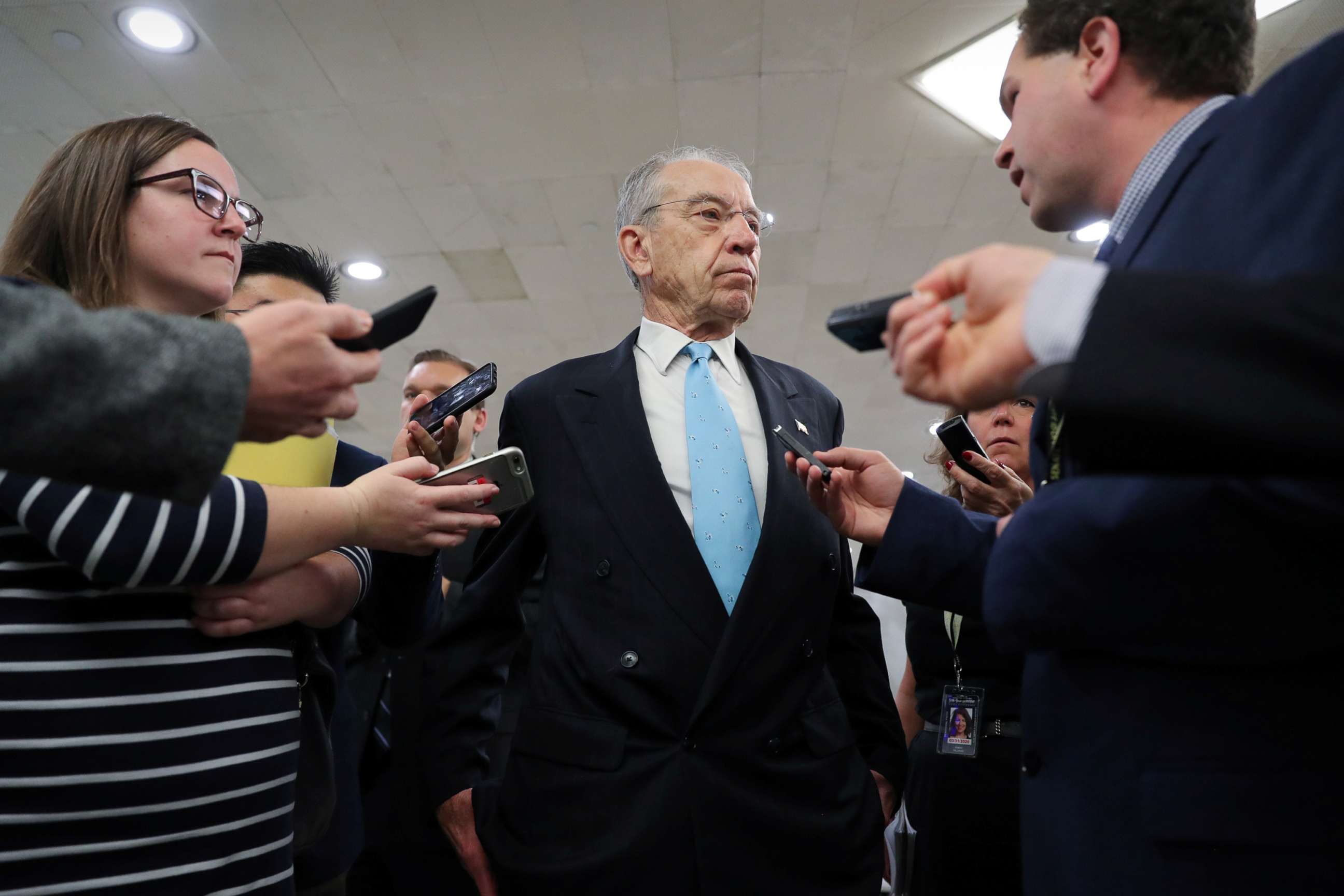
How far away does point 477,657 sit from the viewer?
181 centimetres

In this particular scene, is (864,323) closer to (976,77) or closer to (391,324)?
(391,324)

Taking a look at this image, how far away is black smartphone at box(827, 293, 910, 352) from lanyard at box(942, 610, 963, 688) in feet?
4.77

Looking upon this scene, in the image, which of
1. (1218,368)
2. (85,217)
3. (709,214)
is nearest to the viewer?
(1218,368)

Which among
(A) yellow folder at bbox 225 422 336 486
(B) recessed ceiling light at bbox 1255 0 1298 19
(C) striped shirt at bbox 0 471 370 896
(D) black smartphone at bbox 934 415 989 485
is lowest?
(C) striped shirt at bbox 0 471 370 896

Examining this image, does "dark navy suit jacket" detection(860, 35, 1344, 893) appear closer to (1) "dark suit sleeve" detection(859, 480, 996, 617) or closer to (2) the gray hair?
(1) "dark suit sleeve" detection(859, 480, 996, 617)

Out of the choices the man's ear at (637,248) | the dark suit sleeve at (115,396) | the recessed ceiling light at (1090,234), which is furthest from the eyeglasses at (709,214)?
the recessed ceiling light at (1090,234)

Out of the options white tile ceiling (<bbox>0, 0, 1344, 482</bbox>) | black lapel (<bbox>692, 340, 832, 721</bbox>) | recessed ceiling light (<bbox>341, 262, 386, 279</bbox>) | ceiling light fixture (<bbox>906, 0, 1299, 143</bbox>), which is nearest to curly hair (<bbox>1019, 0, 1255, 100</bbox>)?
black lapel (<bbox>692, 340, 832, 721</bbox>)

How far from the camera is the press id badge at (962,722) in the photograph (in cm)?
215

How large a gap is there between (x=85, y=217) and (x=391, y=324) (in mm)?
757

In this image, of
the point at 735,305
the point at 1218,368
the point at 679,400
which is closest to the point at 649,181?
the point at 735,305

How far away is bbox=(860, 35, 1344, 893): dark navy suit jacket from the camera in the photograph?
82cm

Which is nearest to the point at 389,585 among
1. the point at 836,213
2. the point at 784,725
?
the point at 784,725

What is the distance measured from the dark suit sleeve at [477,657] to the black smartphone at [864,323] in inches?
37.4

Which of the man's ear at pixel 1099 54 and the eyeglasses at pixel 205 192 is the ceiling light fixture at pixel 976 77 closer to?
the man's ear at pixel 1099 54
